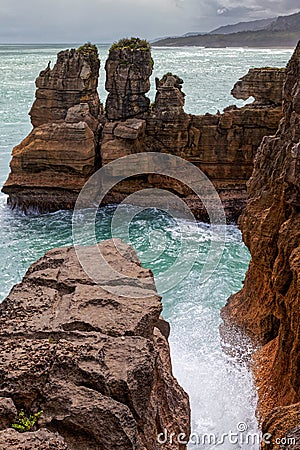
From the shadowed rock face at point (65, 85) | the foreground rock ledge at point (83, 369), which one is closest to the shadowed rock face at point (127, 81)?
the shadowed rock face at point (65, 85)

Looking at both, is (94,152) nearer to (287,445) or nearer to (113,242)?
(113,242)

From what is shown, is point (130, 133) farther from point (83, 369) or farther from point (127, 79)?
point (83, 369)

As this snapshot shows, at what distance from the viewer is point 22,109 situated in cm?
4281

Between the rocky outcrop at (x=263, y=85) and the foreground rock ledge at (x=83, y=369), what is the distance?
1768 cm

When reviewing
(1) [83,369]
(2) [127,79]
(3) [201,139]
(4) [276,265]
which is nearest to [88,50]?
(2) [127,79]

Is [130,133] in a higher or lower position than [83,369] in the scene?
higher

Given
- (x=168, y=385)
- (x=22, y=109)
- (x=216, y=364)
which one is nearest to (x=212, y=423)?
(x=216, y=364)

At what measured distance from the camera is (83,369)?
4.93 meters

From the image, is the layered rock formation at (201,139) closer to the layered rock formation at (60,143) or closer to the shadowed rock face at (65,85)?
the layered rock formation at (60,143)

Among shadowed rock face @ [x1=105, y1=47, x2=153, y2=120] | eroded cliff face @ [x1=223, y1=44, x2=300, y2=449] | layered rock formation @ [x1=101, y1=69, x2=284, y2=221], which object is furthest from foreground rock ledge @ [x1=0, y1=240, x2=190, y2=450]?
shadowed rock face @ [x1=105, y1=47, x2=153, y2=120]

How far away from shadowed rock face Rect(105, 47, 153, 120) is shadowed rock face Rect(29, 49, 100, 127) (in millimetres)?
1069

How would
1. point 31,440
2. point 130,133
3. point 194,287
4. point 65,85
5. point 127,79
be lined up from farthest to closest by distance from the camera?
point 65,85 < point 127,79 < point 130,133 < point 194,287 < point 31,440

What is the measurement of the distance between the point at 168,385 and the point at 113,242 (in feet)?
9.01

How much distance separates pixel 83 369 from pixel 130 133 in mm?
→ 18090
